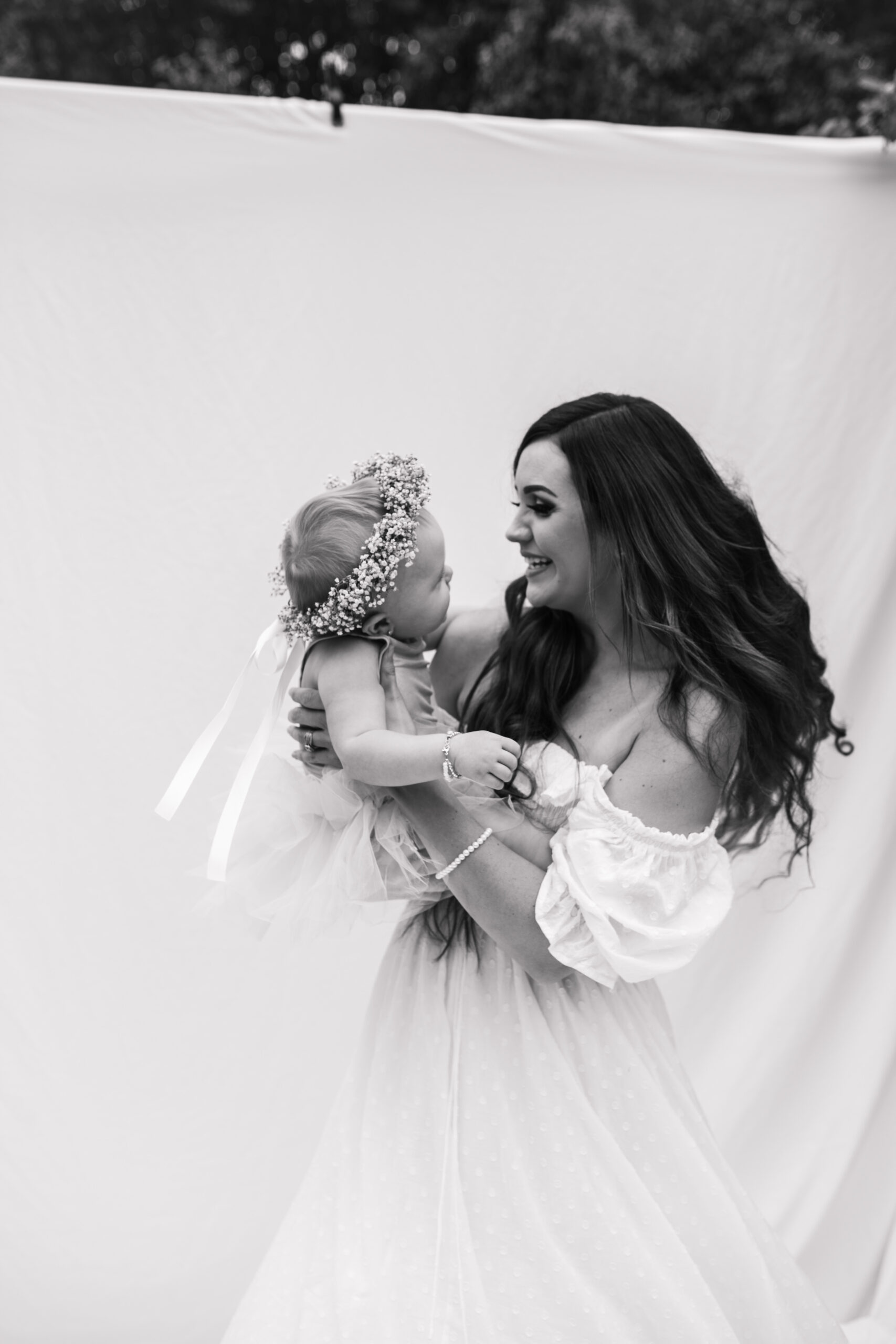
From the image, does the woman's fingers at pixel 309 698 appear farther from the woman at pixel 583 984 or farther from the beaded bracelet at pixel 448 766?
the beaded bracelet at pixel 448 766

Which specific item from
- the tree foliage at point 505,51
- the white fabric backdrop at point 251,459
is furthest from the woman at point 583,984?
the tree foliage at point 505,51

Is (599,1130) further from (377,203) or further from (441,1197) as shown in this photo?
(377,203)

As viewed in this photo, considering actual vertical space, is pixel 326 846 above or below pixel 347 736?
below

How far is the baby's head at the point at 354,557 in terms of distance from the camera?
172 centimetres

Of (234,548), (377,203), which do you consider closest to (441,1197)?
(234,548)

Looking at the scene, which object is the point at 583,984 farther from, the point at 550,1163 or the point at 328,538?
the point at 328,538

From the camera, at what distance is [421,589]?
179 centimetres

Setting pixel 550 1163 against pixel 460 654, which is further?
pixel 460 654

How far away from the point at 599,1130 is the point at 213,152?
1.96 m

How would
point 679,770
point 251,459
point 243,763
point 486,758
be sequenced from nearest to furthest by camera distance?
point 486,758, point 679,770, point 243,763, point 251,459

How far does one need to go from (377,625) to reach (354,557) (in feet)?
0.39

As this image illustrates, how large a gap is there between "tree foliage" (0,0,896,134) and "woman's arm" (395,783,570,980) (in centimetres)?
768

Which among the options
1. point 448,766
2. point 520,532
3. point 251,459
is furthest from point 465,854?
point 251,459

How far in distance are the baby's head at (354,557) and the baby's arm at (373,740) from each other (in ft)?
0.19
